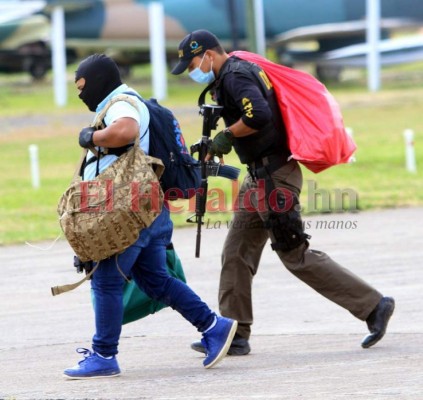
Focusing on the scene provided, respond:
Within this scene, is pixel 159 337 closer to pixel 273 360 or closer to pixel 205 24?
pixel 273 360

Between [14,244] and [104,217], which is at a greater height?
[104,217]

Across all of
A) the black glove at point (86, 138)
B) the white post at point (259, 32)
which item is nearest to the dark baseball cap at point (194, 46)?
the black glove at point (86, 138)

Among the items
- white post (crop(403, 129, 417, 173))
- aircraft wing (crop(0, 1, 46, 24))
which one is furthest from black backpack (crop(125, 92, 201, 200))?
aircraft wing (crop(0, 1, 46, 24))

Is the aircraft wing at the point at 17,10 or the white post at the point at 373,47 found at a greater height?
the aircraft wing at the point at 17,10

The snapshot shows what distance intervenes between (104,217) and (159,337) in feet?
5.76

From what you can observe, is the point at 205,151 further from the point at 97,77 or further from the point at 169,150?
the point at 97,77

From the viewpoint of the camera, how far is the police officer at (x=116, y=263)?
6160 mm

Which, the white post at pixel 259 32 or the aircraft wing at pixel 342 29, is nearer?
the white post at pixel 259 32

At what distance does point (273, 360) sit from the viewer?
22.4 ft

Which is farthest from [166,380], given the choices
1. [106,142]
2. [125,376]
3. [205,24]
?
[205,24]

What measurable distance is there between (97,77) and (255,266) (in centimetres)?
172

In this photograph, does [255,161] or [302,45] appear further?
[302,45]

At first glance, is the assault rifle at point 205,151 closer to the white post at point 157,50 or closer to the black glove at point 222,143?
the black glove at point 222,143

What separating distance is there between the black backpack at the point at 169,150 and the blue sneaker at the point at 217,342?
835 mm
